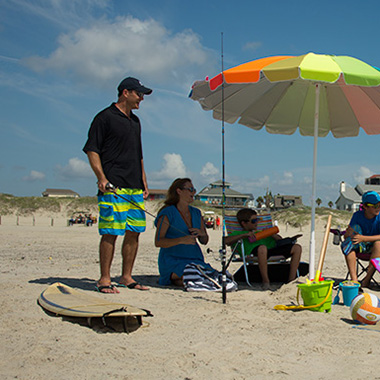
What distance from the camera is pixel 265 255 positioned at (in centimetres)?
496

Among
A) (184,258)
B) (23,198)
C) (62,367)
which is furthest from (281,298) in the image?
(23,198)

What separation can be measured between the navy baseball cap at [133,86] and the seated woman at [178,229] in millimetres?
1100

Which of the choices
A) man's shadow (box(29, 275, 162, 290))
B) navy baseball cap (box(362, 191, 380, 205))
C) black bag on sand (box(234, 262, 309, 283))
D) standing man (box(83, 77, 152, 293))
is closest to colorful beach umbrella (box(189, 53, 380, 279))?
black bag on sand (box(234, 262, 309, 283))

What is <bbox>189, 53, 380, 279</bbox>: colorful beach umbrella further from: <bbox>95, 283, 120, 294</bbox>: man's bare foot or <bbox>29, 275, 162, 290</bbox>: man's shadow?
<bbox>95, 283, 120, 294</bbox>: man's bare foot

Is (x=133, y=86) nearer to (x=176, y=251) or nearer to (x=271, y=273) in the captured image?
(x=176, y=251)

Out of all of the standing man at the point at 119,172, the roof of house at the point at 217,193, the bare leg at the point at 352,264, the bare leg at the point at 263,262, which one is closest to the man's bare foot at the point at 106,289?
the standing man at the point at 119,172

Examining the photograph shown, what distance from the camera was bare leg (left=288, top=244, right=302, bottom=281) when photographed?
505cm

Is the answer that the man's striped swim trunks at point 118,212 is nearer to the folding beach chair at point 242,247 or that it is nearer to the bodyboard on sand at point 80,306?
the bodyboard on sand at point 80,306

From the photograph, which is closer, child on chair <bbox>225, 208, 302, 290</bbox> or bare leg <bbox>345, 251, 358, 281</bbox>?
bare leg <bbox>345, 251, 358, 281</bbox>

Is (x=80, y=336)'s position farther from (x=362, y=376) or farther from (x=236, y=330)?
(x=362, y=376)

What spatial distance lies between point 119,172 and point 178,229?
948mm

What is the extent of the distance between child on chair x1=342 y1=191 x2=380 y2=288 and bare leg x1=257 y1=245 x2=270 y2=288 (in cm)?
90

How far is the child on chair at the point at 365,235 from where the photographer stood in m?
4.90

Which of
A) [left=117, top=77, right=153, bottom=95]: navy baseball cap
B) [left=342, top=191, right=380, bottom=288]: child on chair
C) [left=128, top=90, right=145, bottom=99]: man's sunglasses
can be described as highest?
[left=117, top=77, right=153, bottom=95]: navy baseball cap
